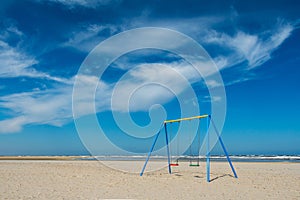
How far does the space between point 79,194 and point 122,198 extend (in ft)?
5.50

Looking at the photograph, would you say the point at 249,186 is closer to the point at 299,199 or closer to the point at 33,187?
the point at 299,199

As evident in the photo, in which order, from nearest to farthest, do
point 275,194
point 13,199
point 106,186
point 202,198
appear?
point 13,199, point 202,198, point 275,194, point 106,186

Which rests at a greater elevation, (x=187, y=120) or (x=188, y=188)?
(x=187, y=120)

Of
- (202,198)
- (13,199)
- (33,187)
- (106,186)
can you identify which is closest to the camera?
(13,199)

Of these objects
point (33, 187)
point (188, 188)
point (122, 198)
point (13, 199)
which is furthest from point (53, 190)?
point (188, 188)

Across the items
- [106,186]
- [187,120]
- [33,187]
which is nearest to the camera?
[33,187]

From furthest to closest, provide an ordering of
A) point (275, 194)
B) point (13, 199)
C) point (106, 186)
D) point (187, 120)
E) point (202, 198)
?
1. point (187, 120)
2. point (106, 186)
3. point (275, 194)
4. point (202, 198)
5. point (13, 199)

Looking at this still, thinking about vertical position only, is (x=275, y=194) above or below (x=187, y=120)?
below

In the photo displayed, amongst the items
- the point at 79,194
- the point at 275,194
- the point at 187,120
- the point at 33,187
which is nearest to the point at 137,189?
the point at 79,194

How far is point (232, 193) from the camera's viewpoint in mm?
10781

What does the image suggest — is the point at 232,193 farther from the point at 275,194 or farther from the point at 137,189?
the point at 137,189

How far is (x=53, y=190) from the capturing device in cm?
1097

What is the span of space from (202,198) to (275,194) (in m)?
2.91

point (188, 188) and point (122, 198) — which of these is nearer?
point (122, 198)
